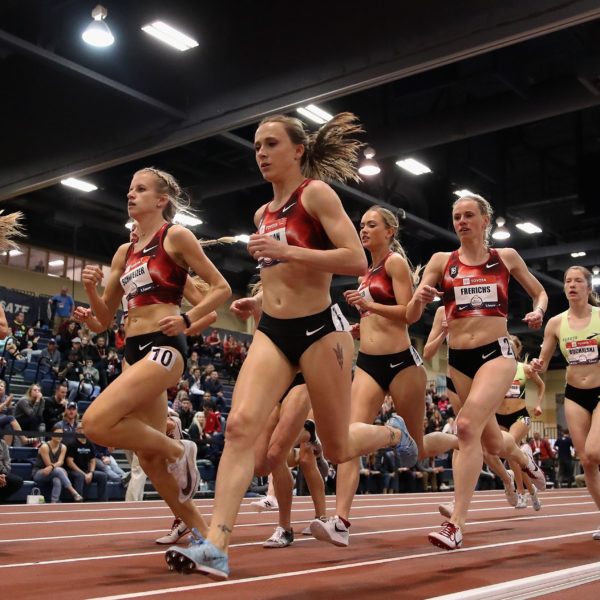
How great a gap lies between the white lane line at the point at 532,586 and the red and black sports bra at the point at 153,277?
8.12ft

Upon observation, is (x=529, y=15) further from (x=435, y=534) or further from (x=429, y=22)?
(x=435, y=534)

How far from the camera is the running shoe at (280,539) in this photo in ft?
17.3

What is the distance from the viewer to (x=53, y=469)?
11945mm

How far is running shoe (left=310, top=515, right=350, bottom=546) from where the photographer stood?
448 centimetres

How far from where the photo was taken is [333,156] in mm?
4375

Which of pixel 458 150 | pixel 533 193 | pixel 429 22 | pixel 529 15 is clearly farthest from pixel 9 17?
pixel 533 193

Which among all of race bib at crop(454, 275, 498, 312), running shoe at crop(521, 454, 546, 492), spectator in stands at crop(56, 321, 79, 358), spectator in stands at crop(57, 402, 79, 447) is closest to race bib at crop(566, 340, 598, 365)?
race bib at crop(454, 275, 498, 312)

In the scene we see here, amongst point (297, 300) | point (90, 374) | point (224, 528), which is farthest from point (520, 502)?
point (90, 374)

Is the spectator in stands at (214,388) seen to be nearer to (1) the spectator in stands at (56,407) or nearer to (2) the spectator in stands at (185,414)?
(2) the spectator in stands at (185,414)

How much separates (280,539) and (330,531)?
34.0 inches

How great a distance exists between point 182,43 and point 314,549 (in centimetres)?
762

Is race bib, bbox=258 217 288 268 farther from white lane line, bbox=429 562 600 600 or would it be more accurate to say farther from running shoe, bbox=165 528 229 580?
white lane line, bbox=429 562 600 600

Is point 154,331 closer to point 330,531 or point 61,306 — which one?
point 330,531

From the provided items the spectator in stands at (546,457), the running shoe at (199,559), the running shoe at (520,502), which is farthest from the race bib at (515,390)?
the spectator in stands at (546,457)
